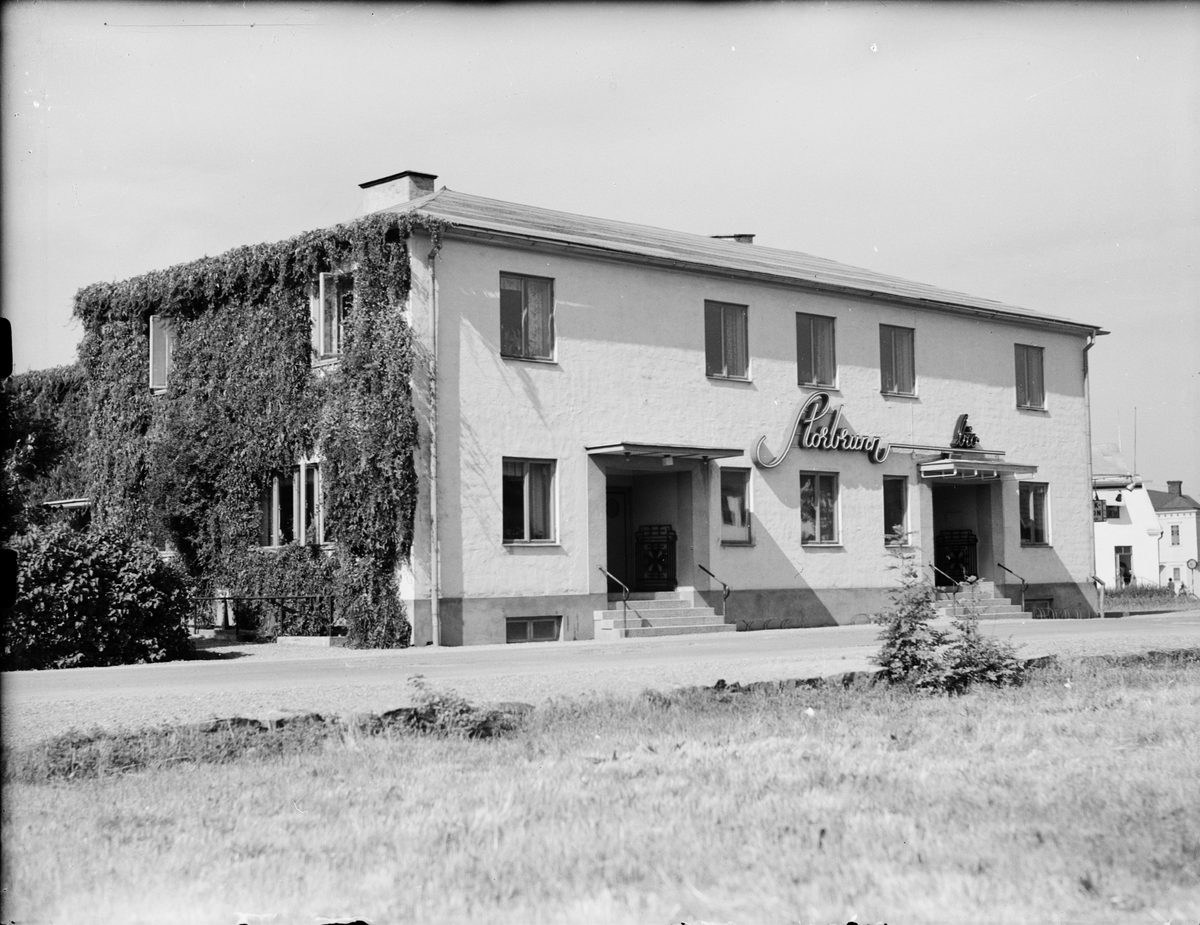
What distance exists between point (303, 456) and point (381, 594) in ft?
10.7

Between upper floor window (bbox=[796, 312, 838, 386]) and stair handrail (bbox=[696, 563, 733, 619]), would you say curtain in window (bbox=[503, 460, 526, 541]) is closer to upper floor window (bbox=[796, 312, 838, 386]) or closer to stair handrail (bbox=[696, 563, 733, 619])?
stair handrail (bbox=[696, 563, 733, 619])

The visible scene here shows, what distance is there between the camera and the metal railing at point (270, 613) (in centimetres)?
2409

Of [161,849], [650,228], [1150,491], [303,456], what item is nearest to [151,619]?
[303,456]

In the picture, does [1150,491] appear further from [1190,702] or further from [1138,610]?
[1190,702]

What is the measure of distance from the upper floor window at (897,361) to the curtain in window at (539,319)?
8.74m

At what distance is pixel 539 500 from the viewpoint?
24.9 meters

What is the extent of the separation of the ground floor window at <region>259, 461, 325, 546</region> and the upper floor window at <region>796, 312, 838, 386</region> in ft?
32.7

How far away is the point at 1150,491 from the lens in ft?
277

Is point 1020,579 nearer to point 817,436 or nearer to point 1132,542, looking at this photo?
point 817,436

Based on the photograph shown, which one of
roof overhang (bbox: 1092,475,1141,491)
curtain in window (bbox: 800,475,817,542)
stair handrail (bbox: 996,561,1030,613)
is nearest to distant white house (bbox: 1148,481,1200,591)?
roof overhang (bbox: 1092,475,1141,491)

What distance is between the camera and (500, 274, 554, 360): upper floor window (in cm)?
2453

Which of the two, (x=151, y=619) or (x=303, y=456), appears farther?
(x=303, y=456)

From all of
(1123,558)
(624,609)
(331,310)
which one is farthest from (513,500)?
(1123,558)

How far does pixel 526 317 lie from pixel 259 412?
5.00 m
